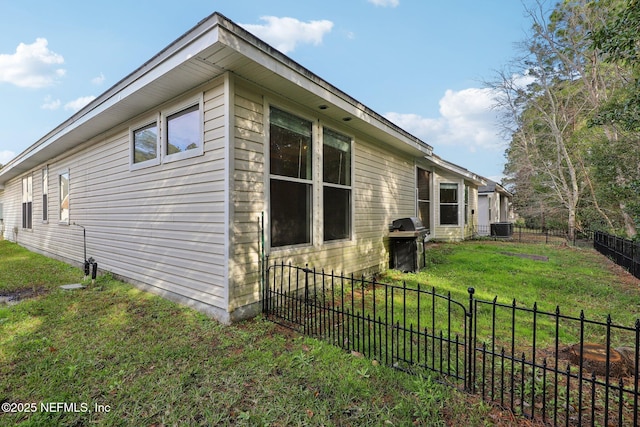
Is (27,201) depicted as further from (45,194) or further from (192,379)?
(192,379)

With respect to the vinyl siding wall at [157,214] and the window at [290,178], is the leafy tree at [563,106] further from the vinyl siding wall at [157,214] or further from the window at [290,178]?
the vinyl siding wall at [157,214]

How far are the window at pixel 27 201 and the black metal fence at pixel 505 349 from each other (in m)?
12.2

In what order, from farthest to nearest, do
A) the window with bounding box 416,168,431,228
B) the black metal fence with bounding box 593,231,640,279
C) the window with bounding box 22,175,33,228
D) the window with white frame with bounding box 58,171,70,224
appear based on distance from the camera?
the window with bounding box 22,175,33,228, the window with bounding box 416,168,431,228, the window with white frame with bounding box 58,171,70,224, the black metal fence with bounding box 593,231,640,279

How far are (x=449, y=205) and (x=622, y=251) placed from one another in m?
6.08

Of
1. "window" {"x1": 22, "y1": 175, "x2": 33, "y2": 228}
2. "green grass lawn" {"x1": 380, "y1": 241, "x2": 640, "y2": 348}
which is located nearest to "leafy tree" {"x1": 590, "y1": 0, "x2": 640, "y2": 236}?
"green grass lawn" {"x1": 380, "y1": 241, "x2": 640, "y2": 348}

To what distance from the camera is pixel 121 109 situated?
16.3 feet

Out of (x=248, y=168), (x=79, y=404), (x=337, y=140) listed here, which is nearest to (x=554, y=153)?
(x=337, y=140)

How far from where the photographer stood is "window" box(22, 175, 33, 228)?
10.7 m

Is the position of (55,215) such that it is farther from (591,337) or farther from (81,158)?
(591,337)

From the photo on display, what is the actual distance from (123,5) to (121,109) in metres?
3.16

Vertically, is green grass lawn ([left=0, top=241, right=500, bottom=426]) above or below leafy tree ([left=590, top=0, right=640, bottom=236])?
below

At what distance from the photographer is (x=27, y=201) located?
11.1 metres

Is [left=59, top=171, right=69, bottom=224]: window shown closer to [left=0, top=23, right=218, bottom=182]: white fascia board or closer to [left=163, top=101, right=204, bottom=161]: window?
[left=0, top=23, right=218, bottom=182]: white fascia board

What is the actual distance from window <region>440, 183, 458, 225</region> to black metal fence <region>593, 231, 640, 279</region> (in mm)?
4906
